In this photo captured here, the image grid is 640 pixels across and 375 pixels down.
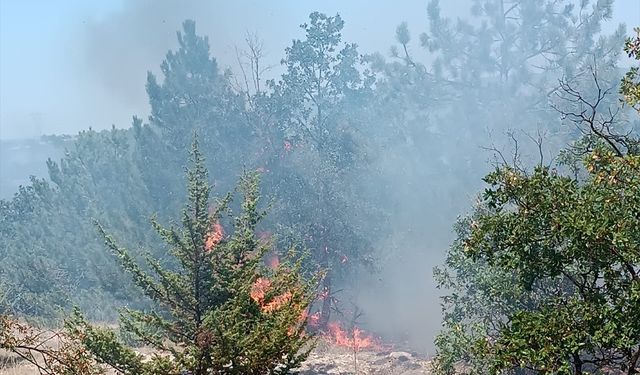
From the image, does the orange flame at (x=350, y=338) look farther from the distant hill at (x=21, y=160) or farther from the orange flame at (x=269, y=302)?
the distant hill at (x=21, y=160)

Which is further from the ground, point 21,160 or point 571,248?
point 21,160

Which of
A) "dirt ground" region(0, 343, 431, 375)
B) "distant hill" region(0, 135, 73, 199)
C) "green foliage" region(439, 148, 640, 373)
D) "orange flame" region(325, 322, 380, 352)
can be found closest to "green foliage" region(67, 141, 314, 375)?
"green foliage" region(439, 148, 640, 373)

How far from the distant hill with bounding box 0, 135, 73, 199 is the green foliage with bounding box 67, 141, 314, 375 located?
→ 111 m

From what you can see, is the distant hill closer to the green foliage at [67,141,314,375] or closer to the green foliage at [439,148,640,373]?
the green foliage at [67,141,314,375]

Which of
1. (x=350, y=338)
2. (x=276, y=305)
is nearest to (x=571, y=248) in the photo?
(x=276, y=305)

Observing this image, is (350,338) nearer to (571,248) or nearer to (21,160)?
(571,248)

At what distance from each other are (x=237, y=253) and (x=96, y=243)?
99.0 feet

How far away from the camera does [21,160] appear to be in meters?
135

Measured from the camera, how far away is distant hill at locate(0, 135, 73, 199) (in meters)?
119

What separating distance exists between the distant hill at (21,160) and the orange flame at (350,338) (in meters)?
95.0

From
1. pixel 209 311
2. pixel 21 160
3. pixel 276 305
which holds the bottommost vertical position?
pixel 209 311

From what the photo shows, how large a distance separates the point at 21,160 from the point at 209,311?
142598mm

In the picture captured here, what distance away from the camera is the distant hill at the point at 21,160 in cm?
11869

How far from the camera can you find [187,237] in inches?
459
